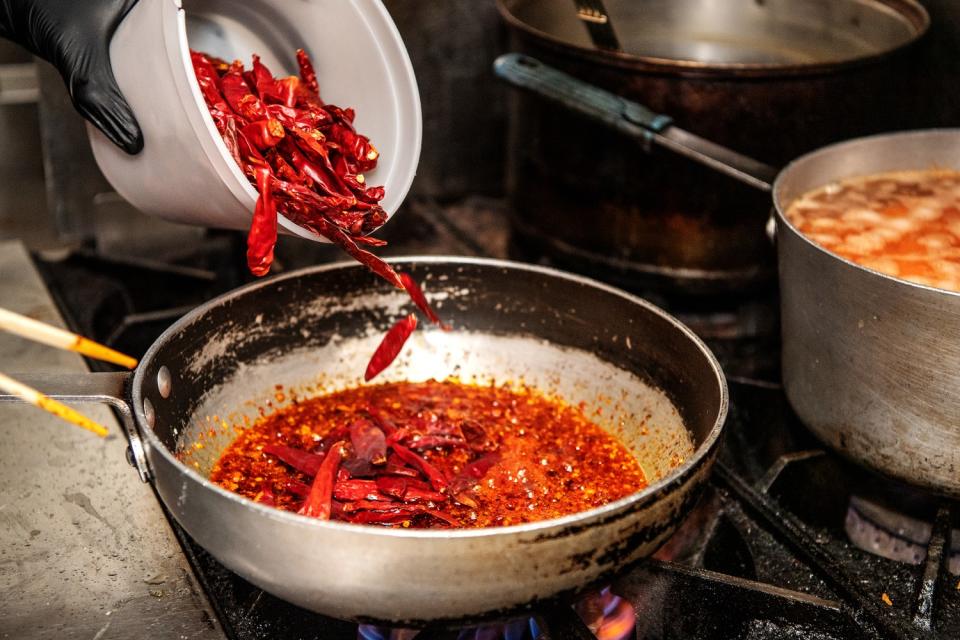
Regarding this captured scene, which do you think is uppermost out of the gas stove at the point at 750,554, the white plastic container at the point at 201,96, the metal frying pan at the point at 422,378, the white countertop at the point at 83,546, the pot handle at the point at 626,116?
the white plastic container at the point at 201,96

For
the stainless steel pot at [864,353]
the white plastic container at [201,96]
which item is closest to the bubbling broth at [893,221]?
the stainless steel pot at [864,353]

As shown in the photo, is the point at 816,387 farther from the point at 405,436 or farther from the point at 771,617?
the point at 405,436

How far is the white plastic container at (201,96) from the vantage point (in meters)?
1.34

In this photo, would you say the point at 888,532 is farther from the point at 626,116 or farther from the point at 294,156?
the point at 294,156

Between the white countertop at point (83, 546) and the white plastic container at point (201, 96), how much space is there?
1.25 feet

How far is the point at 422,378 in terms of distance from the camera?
1872mm

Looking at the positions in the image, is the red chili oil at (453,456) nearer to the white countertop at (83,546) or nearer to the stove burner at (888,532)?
the white countertop at (83,546)

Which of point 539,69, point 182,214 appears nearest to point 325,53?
point 182,214

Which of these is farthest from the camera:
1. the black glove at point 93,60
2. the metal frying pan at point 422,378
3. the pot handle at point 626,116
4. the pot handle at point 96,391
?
the pot handle at point 626,116

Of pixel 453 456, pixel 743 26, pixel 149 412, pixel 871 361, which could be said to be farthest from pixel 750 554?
pixel 743 26

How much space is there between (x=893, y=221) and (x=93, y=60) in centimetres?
140

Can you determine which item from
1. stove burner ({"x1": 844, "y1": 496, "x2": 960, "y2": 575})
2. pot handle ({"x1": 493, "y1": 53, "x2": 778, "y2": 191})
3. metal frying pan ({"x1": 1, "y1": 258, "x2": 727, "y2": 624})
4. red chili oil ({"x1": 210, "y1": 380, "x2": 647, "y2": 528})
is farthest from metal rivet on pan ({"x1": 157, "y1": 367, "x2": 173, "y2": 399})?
stove burner ({"x1": 844, "y1": 496, "x2": 960, "y2": 575})

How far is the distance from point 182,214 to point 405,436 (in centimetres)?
51

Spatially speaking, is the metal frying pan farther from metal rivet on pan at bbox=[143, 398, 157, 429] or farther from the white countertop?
the white countertop
